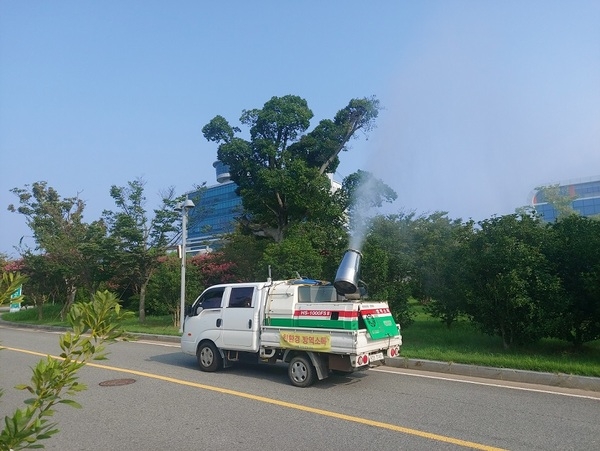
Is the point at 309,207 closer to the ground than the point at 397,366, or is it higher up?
higher up

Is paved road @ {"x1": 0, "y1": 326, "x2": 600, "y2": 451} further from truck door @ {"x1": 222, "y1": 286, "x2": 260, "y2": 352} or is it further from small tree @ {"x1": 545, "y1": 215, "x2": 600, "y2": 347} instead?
small tree @ {"x1": 545, "y1": 215, "x2": 600, "y2": 347}

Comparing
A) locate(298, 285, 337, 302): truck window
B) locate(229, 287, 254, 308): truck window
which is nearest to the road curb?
locate(298, 285, 337, 302): truck window

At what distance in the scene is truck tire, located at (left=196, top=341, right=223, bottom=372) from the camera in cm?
1034

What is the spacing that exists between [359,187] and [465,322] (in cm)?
763

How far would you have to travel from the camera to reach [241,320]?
32.8ft

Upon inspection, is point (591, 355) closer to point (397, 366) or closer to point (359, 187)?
point (397, 366)

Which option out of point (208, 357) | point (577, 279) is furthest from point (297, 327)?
point (577, 279)

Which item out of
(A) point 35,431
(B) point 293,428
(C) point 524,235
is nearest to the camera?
(A) point 35,431

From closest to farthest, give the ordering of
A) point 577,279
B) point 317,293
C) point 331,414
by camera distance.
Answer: point 331,414 < point 317,293 < point 577,279

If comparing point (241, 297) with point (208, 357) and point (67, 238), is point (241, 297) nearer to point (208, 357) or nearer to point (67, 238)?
point (208, 357)

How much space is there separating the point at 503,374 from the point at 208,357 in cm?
603

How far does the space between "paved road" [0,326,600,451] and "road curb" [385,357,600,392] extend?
0.96 ft

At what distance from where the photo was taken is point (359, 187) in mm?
21547

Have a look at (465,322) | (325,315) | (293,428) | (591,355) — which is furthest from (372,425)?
(465,322)
